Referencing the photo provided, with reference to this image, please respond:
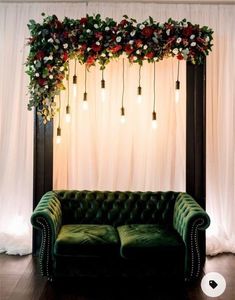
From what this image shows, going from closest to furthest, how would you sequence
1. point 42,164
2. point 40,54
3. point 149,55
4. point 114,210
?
point 40,54 < point 149,55 < point 114,210 < point 42,164

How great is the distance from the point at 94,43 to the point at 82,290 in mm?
2322

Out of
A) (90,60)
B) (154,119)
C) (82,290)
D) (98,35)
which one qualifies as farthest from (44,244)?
(98,35)

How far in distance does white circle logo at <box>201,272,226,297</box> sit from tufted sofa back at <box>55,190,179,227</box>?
704 mm

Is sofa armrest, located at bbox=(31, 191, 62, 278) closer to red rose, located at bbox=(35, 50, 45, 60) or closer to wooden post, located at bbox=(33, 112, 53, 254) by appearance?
wooden post, located at bbox=(33, 112, 53, 254)

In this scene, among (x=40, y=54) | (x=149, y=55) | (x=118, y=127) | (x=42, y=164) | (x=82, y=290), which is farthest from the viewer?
(x=118, y=127)

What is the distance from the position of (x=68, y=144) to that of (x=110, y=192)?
2.44 ft

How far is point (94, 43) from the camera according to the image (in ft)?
14.7

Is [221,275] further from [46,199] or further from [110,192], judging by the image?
[46,199]

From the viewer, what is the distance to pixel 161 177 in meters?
5.10

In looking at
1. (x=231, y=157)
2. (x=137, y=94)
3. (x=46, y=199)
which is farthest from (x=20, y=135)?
(x=231, y=157)

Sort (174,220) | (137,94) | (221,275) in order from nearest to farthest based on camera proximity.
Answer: (221,275)
(174,220)
(137,94)

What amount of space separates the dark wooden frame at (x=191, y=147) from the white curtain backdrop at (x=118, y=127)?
0.20 m

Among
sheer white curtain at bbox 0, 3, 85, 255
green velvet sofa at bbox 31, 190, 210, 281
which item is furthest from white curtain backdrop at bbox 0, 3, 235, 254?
green velvet sofa at bbox 31, 190, 210, 281

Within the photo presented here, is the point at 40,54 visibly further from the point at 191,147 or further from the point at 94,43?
the point at 191,147
